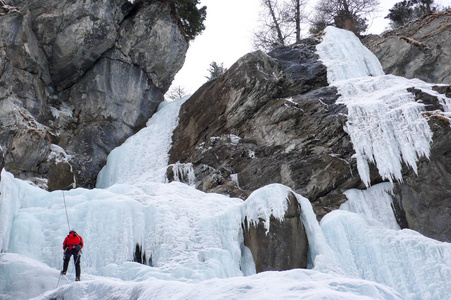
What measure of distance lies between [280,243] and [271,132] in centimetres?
555

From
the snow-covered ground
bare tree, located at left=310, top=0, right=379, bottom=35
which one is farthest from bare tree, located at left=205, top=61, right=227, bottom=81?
the snow-covered ground

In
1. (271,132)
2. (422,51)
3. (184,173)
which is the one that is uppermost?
(422,51)

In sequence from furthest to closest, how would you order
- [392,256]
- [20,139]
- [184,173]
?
[184,173] → [20,139] → [392,256]

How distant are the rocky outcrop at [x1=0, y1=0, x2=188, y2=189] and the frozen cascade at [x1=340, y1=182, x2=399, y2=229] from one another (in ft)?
35.1

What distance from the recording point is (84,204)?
9.07m

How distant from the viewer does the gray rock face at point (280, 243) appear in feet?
28.1

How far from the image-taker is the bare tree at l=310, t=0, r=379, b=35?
76.9 feet

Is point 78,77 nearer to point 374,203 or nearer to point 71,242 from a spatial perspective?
point 71,242

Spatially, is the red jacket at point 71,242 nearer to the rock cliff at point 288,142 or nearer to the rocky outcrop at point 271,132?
the rock cliff at point 288,142

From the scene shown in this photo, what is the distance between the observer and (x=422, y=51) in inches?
681

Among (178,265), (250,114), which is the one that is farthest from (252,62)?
(178,265)

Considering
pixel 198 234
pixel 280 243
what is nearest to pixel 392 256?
pixel 280 243

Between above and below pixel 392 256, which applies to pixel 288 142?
above

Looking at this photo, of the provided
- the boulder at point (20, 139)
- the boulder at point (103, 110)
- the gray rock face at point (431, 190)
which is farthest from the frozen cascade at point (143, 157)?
the gray rock face at point (431, 190)
